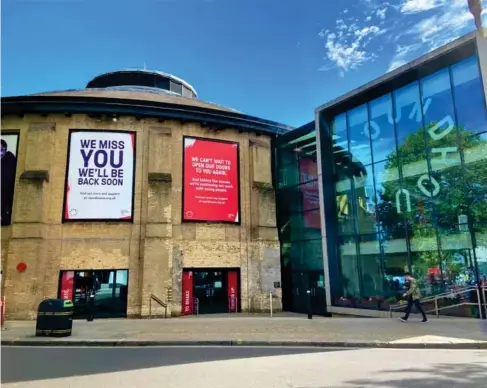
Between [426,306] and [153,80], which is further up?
[153,80]

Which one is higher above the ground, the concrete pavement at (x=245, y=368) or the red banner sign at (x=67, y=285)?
the red banner sign at (x=67, y=285)

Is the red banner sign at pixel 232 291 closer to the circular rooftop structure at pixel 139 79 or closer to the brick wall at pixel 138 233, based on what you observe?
the brick wall at pixel 138 233

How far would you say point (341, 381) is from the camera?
19.9ft

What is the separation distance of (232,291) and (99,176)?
8.65 metres

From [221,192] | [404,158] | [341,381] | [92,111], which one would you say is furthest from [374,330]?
[92,111]

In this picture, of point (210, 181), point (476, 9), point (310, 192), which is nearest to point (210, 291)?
point (210, 181)

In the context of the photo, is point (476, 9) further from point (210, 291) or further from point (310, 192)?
point (210, 291)

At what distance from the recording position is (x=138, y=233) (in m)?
18.8

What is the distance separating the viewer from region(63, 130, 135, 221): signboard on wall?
18.5m

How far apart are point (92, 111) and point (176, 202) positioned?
6106 millimetres

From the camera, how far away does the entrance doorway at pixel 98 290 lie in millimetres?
17797

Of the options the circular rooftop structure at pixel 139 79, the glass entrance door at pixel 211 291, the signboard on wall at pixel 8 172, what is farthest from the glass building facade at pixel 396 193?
the circular rooftop structure at pixel 139 79

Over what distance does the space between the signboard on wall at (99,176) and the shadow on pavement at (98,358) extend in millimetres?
9214

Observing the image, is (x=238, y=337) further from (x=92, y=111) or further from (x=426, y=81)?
(x=92, y=111)
